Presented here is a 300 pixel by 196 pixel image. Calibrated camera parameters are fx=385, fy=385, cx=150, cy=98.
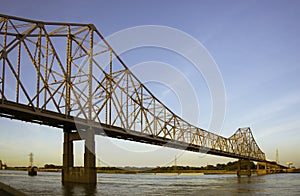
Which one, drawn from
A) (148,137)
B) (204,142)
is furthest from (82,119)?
(204,142)

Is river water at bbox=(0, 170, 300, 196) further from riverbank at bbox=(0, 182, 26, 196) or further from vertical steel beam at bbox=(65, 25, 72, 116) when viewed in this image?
riverbank at bbox=(0, 182, 26, 196)

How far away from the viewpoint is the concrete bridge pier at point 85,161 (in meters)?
51.1

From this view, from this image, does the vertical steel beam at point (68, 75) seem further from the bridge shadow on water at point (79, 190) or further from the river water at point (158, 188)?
the river water at point (158, 188)

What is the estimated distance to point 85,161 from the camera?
168 feet

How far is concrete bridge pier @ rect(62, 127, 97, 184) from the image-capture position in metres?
51.1

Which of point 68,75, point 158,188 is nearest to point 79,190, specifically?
point 158,188

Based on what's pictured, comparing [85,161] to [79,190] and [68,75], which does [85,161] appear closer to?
[79,190]

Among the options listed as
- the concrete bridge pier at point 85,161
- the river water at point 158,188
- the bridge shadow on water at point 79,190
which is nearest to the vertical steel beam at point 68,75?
the concrete bridge pier at point 85,161

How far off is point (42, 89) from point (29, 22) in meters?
8.01

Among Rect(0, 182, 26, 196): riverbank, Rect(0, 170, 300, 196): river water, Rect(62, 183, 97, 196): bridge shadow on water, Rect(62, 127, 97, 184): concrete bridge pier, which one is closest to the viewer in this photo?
Rect(0, 182, 26, 196): riverbank

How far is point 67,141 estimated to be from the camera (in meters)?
55.3

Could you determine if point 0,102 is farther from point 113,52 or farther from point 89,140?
point 113,52

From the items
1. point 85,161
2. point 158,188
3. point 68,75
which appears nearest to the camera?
point 68,75

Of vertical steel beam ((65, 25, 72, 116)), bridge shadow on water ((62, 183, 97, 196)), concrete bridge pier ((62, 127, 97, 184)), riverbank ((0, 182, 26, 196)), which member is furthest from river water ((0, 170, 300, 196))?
riverbank ((0, 182, 26, 196))
